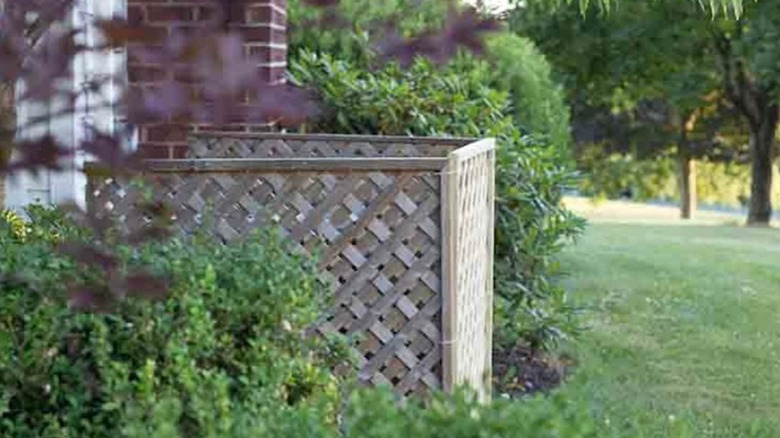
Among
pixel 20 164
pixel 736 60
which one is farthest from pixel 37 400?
pixel 736 60

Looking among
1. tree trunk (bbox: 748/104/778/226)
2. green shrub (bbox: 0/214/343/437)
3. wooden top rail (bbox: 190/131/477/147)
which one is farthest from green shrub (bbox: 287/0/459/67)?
tree trunk (bbox: 748/104/778/226)

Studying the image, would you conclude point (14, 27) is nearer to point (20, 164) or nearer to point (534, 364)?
point (20, 164)

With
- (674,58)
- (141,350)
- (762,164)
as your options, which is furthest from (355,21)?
(762,164)

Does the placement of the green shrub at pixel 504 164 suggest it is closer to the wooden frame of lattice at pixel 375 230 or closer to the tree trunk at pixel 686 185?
the wooden frame of lattice at pixel 375 230

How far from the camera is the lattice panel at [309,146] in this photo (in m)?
5.76

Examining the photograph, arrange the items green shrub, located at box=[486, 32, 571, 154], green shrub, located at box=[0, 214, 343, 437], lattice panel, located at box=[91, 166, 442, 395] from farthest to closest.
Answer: green shrub, located at box=[486, 32, 571, 154] → lattice panel, located at box=[91, 166, 442, 395] → green shrub, located at box=[0, 214, 343, 437]

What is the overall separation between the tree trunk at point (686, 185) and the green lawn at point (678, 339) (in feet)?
51.7

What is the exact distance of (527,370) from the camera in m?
6.68

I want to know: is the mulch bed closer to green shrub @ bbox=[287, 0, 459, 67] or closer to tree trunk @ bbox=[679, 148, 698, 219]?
green shrub @ bbox=[287, 0, 459, 67]

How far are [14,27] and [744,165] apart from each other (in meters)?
31.0

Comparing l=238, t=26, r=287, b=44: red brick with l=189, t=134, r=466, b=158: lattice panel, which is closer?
l=238, t=26, r=287, b=44: red brick

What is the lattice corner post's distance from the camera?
177 inches

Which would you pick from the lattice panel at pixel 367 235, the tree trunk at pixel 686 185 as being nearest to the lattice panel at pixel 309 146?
the lattice panel at pixel 367 235

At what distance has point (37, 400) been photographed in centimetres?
310
